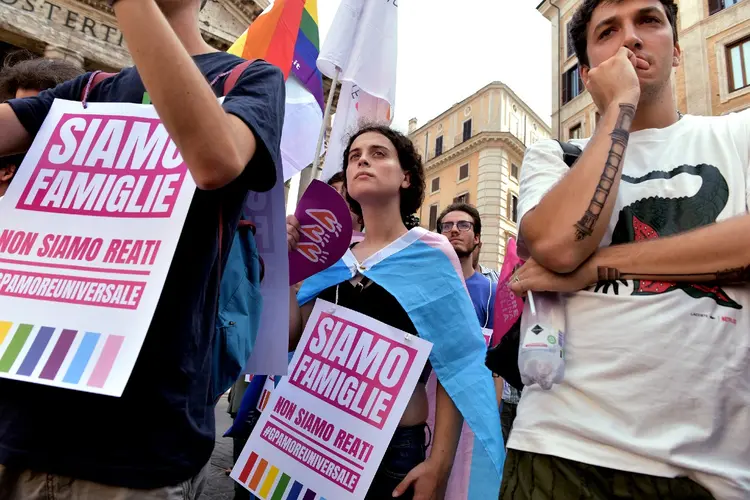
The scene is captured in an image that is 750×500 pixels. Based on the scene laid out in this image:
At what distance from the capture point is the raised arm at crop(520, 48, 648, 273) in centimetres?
103

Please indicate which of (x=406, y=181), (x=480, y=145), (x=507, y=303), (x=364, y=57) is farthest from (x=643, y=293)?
(x=480, y=145)

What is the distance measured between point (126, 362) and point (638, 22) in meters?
1.47

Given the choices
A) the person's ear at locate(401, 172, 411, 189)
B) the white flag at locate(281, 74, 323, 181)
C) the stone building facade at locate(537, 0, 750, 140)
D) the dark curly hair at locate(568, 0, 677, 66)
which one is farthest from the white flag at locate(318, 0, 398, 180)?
the stone building facade at locate(537, 0, 750, 140)

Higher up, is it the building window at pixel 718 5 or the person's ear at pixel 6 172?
the building window at pixel 718 5

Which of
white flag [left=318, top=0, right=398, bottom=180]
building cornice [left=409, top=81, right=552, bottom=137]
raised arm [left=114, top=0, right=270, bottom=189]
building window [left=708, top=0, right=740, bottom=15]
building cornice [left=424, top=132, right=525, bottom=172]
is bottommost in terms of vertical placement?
raised arm [left=114, top=0, right=270, bottom=189]

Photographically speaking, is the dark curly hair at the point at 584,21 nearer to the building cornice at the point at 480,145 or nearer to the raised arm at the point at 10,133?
the raised arm at the point at 10,133

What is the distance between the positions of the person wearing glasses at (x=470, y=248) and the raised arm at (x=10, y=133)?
2915 mm

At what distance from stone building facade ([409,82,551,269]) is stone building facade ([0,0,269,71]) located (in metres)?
18.2

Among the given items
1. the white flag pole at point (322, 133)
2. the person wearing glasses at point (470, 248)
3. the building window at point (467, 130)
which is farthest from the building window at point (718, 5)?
the white flag pole at point (322, 133)

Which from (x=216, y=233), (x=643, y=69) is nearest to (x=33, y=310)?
(x=216, y=233)

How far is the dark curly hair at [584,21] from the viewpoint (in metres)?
1.32

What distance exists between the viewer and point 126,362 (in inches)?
30.9

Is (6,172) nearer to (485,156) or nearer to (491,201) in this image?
(491,201)

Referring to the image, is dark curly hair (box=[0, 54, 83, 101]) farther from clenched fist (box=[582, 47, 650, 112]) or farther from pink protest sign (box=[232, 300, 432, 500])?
clenched fist (box=[582, 47, 650, 112])
